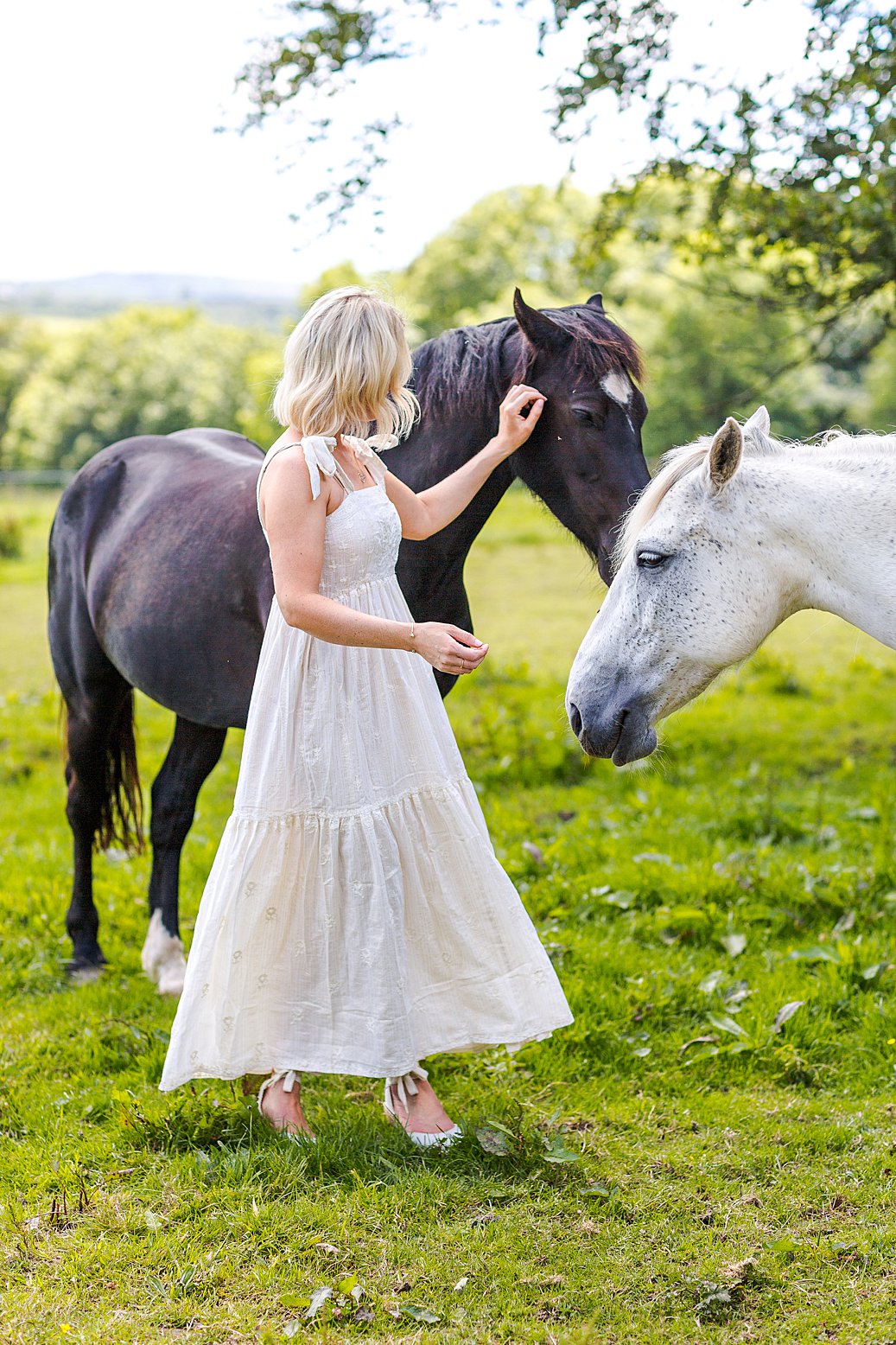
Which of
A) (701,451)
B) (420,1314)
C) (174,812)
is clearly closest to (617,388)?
(701,451)

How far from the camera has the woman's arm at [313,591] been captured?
2.41 meters

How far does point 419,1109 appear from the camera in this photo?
2908 millimetres

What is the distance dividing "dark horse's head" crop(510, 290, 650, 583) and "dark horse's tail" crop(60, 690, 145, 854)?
2.33 metres

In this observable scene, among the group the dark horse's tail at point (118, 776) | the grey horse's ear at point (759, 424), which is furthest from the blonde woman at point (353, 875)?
the dark horse's tail at point (118, 776)

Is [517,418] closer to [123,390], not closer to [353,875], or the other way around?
[353,875]

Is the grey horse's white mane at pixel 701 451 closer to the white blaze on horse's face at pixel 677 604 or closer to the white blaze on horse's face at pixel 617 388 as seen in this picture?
the white blaze on horse's face at pixel 677 604

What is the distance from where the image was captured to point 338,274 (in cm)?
4159

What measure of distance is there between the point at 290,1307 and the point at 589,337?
96.5 inches

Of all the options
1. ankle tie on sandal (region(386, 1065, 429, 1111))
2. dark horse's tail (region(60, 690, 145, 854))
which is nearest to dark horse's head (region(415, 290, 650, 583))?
ankle tie on sandal (region(386, 1065, 429, 1111))

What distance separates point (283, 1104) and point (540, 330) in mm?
2221

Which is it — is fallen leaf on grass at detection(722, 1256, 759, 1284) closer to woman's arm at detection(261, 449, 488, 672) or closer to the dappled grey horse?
the dappled grey horse

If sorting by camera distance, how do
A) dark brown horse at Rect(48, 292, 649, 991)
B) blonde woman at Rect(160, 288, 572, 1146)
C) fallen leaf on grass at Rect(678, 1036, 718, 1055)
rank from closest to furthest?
1. blonde woman at Rect(160, 288, 572, 1146)
2. dark brown horse at Rect(48, 292, 649, 991)
3. fallen leaf on grass at Rect(678, 1036, 718, 1055)

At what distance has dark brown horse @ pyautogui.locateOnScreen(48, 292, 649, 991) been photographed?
2957 mm

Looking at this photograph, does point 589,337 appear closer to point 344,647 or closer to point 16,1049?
point 344,647
